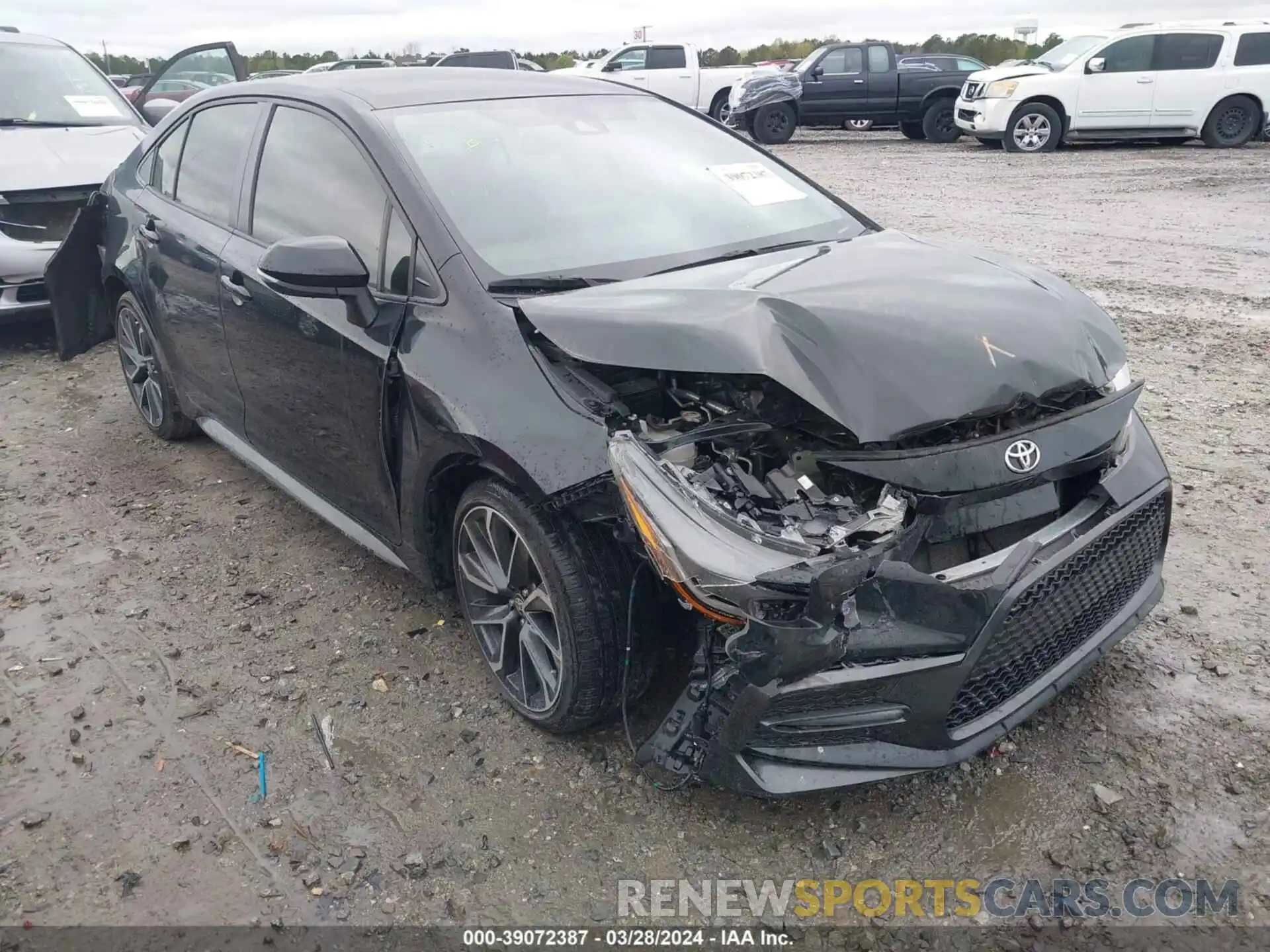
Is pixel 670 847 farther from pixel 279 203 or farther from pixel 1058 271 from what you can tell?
pixel 1058 271

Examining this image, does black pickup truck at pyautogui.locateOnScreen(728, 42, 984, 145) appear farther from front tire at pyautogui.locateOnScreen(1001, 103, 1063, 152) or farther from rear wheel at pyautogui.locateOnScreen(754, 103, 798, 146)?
front tire at pyautogui.locateOnScreen(1001, 103, 1063, 152)

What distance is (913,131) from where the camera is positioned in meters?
18.9

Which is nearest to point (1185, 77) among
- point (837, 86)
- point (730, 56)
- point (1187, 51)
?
point (1187, 51)

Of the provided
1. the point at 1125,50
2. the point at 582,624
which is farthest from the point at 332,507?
the point at 1125,50

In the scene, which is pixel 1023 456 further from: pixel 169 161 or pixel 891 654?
pixel 169 161

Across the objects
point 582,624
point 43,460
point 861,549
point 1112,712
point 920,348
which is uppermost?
point 920,348

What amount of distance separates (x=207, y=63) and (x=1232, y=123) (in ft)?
46.3

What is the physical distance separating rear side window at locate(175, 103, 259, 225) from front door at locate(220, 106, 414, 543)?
24cm

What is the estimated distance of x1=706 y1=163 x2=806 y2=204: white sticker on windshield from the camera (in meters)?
3.45

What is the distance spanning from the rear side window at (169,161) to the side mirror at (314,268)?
5.85 ft

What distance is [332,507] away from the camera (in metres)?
3.47

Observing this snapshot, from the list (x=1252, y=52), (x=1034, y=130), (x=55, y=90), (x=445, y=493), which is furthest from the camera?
(x=1034, y=130)

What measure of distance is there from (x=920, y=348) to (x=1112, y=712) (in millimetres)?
1223

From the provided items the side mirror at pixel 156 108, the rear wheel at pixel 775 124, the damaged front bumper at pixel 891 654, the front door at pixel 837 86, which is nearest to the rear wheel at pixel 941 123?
the front door at pixel 837 86
